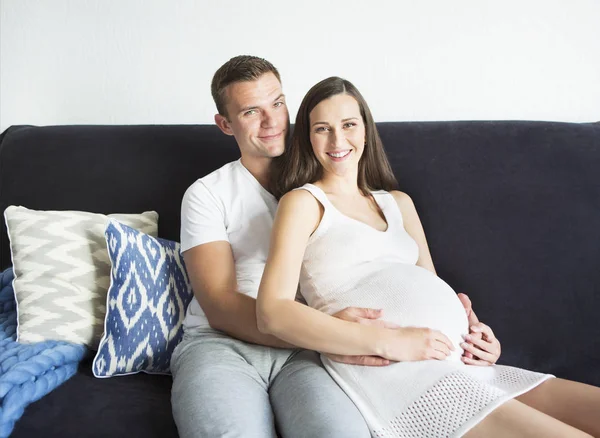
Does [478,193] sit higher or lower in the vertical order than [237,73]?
lower

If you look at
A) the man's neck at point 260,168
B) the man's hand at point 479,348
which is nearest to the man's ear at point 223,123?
the man's neck at point 260,168

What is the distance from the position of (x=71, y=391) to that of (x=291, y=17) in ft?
4.63

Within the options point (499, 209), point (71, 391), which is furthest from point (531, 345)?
point (71, 391)

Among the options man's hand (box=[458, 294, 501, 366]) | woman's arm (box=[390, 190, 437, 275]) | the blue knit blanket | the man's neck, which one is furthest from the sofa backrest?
the blue knit blanket

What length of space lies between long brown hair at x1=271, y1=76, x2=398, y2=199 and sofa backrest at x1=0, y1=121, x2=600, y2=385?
19cm

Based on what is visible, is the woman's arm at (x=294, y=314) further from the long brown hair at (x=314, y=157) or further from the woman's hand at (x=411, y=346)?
the long brown hair at (x=314, y=157)

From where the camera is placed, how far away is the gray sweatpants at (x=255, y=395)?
114 cm

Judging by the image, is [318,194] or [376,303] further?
→ [318,194]

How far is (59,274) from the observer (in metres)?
1.63

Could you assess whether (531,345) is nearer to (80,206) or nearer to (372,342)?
(372,342)

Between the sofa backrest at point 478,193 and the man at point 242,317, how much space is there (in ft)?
0.97

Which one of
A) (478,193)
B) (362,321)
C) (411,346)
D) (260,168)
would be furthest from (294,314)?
(478,193)

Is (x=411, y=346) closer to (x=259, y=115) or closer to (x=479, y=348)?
(x=479, y=348)

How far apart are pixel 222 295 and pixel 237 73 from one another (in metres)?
0.59
